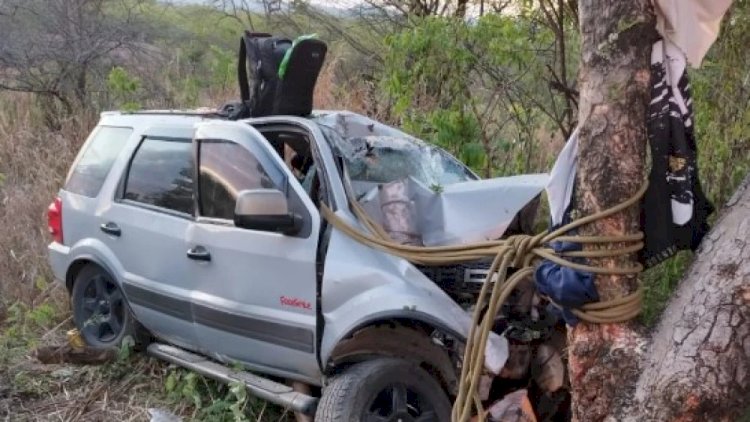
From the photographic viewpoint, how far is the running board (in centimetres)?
452

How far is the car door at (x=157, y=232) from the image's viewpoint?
523cm

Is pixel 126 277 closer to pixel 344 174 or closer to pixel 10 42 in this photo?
pixel 344 174

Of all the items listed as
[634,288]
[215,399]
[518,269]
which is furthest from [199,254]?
[634,288]

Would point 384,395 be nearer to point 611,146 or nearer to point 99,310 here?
point 611,146

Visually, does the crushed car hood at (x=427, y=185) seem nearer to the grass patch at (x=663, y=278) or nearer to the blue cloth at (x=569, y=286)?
the grass patch at (x=663, y=278)

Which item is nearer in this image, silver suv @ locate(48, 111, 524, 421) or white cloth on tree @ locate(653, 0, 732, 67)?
white cloth on tree @ locate(653, 0, 732, 67)

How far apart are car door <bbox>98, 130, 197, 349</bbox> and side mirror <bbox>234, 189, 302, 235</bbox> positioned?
89 centimetres

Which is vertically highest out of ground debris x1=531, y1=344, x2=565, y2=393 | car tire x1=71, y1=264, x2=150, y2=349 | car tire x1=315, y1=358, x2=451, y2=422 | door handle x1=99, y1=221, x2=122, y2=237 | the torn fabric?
the torn fabric

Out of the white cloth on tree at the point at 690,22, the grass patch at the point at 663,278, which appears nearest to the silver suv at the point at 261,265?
the grass patch at the point at 663,278

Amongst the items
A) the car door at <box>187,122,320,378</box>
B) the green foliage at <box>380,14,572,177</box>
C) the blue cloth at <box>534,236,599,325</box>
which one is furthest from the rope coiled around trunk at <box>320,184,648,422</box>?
the green foliage at <box>380,14,572,177</box>

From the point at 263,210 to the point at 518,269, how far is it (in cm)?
154

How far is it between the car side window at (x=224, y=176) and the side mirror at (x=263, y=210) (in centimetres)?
34

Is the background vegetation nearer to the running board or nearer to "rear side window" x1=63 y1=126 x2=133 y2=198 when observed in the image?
the running board

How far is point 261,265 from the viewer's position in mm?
4691
